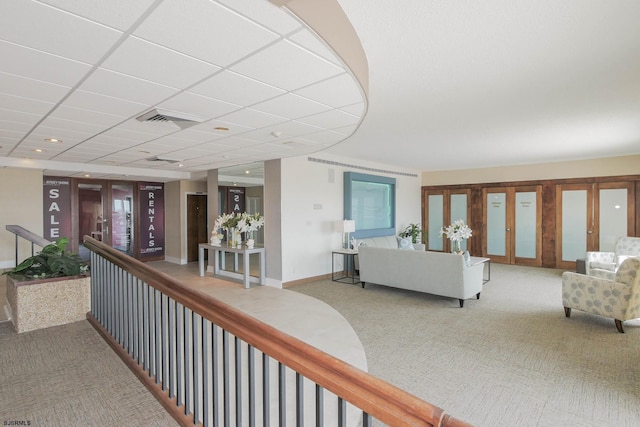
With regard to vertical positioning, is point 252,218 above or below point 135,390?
above

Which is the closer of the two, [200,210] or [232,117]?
[232,117]

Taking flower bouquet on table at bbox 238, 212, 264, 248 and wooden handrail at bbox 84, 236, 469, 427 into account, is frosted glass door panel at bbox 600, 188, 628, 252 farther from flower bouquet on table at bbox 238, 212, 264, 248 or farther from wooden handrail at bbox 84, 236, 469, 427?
wooden handrail at bbox 84, 236, 469, 427

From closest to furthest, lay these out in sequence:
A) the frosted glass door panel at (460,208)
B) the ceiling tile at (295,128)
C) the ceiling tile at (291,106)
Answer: the ceiling tile at (291,106), the ceiling tile at (295,128), the frosted glass door panel at (460,208)

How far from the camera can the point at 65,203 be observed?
818 cm

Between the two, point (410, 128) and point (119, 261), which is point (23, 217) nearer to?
point (119, 261)

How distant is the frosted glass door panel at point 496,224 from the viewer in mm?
9172

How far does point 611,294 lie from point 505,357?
1892 millimetres

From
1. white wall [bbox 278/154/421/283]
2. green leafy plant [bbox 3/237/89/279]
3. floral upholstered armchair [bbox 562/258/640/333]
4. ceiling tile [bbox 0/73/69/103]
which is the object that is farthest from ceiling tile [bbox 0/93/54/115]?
floral upholstered armchair [bbox 562/258/640/333]

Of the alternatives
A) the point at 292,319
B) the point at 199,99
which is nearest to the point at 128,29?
the point at 199,99

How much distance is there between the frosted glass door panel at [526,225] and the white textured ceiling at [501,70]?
309 centimetres

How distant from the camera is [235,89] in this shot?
2658 millimetres

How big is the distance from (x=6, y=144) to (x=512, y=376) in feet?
22.7

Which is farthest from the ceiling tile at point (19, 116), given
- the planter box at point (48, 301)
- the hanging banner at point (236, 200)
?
the hanging banner at point (236, 200)

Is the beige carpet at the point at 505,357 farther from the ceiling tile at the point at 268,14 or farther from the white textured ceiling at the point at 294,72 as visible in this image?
the ceiling tile at the point at 268,14
